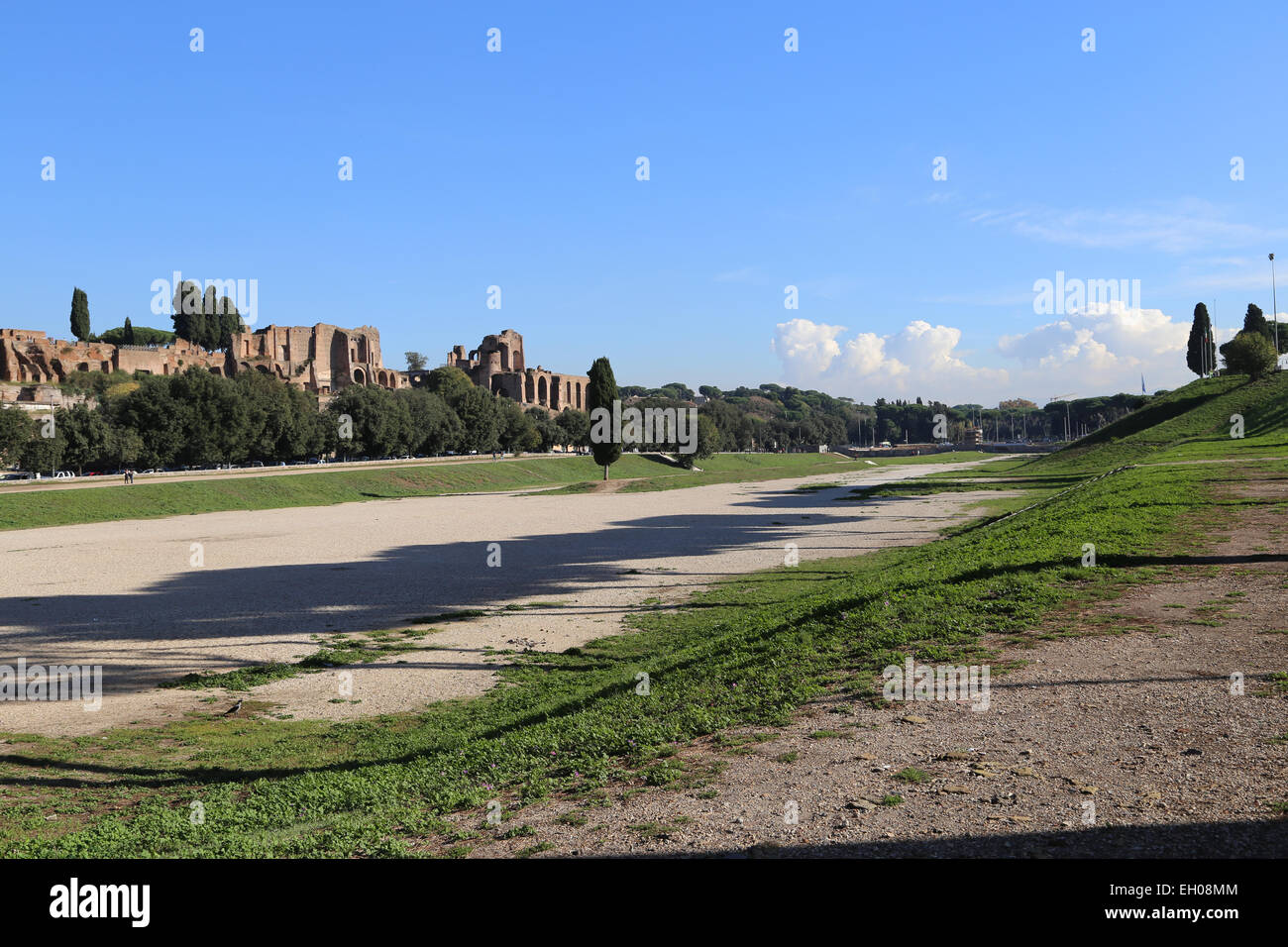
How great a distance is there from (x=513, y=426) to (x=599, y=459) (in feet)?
134

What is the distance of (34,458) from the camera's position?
190ft

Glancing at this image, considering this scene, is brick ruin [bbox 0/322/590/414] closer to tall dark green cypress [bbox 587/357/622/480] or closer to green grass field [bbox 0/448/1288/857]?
tall dark green cypress [bbox 587/357/622/480]

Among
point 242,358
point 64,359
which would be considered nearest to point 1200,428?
point 64,359

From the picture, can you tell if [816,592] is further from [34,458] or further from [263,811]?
[34,458]

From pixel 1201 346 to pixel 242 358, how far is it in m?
130

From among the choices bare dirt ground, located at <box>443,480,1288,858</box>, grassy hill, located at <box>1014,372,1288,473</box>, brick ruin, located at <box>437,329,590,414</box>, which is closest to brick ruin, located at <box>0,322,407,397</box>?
brick ruin, located at <box>437,329,590,414</box>

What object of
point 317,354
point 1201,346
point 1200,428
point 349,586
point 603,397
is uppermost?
point 317,354

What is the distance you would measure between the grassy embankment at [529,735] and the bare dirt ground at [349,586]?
1.12 meters

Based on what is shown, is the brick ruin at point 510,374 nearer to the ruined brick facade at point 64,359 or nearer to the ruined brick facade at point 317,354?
the ruined brick facade at point 317,354

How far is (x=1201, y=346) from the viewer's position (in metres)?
90.8

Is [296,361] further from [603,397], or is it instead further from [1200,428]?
[1200,428]

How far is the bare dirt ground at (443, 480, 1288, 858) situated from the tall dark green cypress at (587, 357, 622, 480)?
63.2 meters
